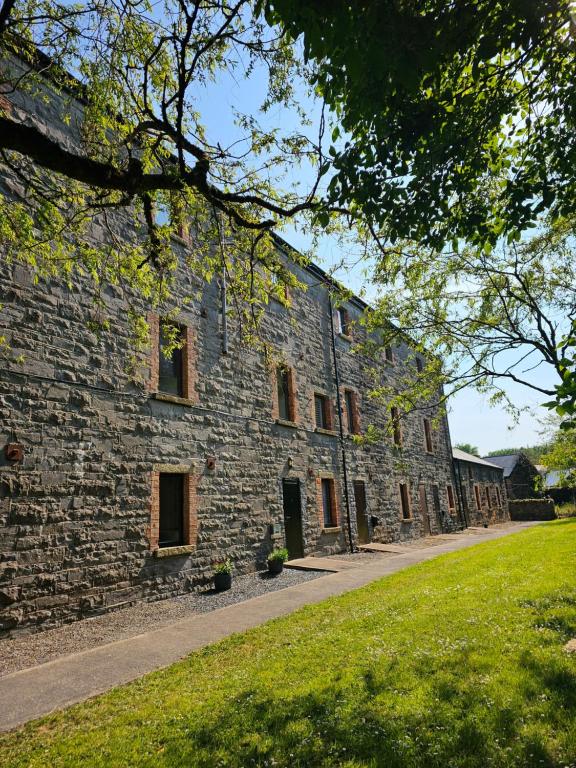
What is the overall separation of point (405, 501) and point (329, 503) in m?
6.87

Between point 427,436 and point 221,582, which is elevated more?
point 427,436

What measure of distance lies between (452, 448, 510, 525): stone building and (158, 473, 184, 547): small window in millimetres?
22438

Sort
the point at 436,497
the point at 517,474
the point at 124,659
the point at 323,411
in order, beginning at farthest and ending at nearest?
the point at 517,474
the point at 436,497
the point at 323,411
the point at 124,659

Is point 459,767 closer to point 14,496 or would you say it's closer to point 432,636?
point 432,636

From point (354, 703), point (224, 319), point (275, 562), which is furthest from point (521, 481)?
point (354, 703)

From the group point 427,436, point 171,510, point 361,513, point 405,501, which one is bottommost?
Result: point 361,513

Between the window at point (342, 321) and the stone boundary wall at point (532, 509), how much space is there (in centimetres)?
2692

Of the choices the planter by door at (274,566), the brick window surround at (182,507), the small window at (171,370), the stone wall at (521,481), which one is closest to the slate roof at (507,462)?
the stone wall at (521,481)

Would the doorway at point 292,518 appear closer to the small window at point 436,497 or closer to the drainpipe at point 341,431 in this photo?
the drainpipe at point 341,431

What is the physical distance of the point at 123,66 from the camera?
19.1 feet

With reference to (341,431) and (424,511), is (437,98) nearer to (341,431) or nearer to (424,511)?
(341,431)

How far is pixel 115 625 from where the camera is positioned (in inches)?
299

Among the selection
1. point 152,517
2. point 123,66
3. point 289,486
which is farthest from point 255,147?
point 289,486

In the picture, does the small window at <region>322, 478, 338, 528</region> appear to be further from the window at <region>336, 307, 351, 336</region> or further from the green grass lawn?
the green grass lawn
